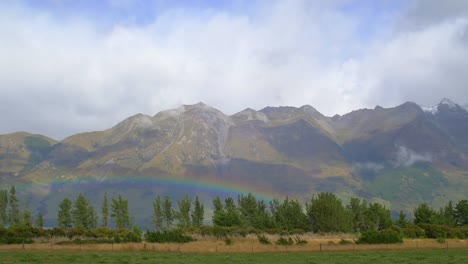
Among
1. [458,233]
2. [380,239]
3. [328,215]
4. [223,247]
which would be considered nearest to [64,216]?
[328,215]

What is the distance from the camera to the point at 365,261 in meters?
51.0

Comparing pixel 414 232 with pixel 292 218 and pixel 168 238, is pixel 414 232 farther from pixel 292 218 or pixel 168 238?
pixel 168 238

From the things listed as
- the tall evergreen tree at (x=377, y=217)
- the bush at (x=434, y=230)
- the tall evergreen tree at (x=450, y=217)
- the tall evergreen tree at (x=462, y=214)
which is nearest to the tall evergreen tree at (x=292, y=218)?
the tall evergreen tree at (x=377, y=217)

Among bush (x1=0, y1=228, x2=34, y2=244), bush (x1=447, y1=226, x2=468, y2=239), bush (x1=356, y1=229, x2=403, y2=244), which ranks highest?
bush (x1=0, y1=228, x2=34, y2=244)

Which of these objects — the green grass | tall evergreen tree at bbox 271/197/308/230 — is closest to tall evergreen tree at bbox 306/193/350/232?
tall evergreen tree at bbox 271/197/308/230

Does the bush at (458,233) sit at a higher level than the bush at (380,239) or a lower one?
lower

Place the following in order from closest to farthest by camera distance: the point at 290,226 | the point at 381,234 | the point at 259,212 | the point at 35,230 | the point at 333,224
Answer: the point at 381,234 < the point at 35,230 < the point at 333,224 < the point at 290,226 < the point at 259,212

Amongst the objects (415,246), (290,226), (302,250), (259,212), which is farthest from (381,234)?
(259,212)

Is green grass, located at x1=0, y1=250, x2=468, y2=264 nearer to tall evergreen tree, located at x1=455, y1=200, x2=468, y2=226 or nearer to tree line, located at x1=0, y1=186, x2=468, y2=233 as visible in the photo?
tree line, located at x1=0, y1=186, x2=468, y2=233

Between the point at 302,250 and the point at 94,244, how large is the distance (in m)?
32.6

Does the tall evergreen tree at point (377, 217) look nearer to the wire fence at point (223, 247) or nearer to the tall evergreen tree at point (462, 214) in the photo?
the tall evergreen tree at point (462, 214)

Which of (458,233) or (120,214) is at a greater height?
(120,214)

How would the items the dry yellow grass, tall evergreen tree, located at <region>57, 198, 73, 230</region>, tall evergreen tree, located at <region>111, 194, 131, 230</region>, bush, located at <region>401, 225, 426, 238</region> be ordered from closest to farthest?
1. the dry yellow grass
2. bush, located at <region>401, 225, 426, 238</region>
3. tall evergreen tree, located at <region>57, 198, 73, 230</region>
4. tall evergreen tree, located at <region>111, 194, 131, 230</region>

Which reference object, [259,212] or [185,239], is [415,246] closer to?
[185,239]
